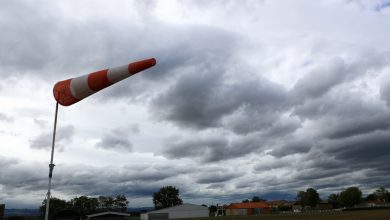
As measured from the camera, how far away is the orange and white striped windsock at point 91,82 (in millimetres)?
9062

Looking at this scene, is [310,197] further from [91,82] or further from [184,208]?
[91,82]

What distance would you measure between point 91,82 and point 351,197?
169298mm

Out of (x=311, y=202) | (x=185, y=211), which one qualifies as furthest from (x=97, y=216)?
(x=311, y=202)

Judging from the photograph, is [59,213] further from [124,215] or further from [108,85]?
[124,215]

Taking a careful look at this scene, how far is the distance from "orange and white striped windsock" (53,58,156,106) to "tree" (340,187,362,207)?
16860 cm

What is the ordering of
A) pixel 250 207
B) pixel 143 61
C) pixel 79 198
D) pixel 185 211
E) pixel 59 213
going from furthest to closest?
pixel 250 207, pixel 79 198, pixel 185 211, pixel 59 213, pixel 143 61

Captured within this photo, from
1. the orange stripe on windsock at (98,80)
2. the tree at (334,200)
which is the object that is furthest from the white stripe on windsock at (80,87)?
the tree at (334,200)

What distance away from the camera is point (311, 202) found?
165250 millimetres

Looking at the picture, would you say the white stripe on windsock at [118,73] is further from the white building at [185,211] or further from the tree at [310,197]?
the tree at [310,197]

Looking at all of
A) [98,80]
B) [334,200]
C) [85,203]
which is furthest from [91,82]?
[334,200]

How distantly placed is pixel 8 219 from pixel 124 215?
25583 millimetres

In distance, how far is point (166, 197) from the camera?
171500 millimetres

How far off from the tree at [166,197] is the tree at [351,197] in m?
62.4

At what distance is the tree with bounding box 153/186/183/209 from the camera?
170 meters
